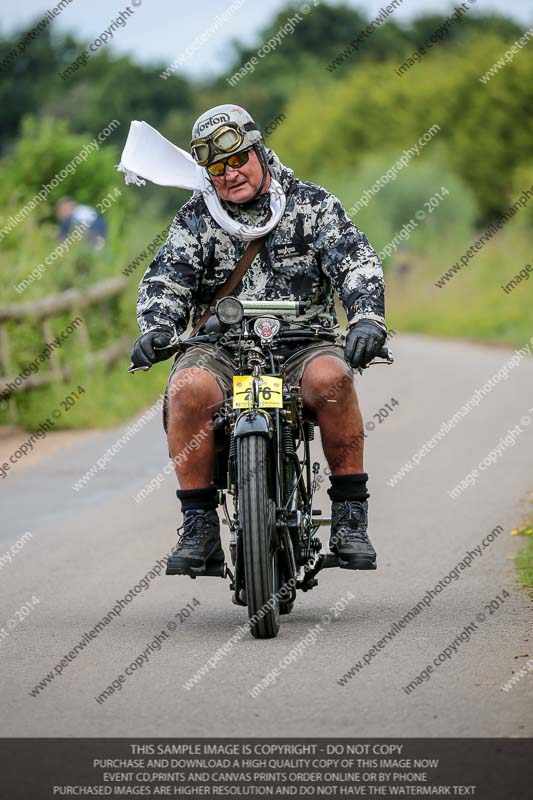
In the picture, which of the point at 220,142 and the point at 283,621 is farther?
the point at 283,621

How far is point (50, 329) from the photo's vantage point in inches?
641

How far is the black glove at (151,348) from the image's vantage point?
632cm

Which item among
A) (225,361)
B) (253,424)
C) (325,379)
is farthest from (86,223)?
(253,424)

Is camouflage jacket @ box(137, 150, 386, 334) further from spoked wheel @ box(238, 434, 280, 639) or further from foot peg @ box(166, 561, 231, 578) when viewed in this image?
foot peg @ box(166, 561, 231, 578)

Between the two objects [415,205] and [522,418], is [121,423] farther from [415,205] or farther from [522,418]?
[415,205]

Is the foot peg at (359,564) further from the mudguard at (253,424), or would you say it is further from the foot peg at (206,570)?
the mudguard at (253,424)

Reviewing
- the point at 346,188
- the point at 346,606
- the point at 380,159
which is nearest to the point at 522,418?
the point at 346,606

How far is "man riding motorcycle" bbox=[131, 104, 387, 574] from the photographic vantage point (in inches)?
254

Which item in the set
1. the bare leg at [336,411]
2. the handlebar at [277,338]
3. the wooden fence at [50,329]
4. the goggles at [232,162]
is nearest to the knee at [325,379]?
the bare leg at [336,411]

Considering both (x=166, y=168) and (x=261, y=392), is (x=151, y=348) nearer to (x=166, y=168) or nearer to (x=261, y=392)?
(x=261, y=392)

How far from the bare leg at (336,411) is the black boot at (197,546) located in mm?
569

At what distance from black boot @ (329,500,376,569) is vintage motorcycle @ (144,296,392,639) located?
0.17 ft

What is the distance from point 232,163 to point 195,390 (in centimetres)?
98

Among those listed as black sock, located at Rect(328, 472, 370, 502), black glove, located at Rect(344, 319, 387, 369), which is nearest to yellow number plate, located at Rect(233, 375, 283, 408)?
black glove, located at Rect(344, 319, 387, 369)
